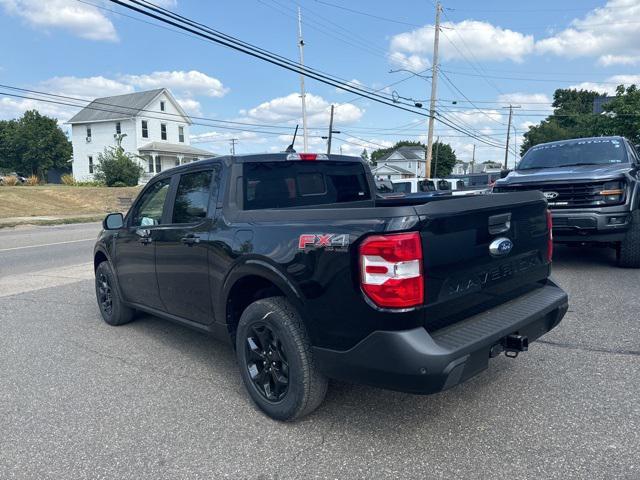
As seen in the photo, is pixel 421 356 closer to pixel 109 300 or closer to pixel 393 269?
pixel 393 269

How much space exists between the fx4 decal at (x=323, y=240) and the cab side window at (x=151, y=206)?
1.98 m

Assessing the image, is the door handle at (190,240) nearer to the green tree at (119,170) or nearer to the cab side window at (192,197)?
the cab side window at (192,197)

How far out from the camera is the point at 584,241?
23.3ft

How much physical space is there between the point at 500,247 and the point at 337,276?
3.77 ft

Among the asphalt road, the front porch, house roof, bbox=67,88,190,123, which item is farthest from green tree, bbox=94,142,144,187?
the asphalt road

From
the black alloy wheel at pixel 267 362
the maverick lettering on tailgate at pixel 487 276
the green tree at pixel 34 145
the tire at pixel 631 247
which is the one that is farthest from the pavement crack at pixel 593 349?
the green tree at pixel 34 145

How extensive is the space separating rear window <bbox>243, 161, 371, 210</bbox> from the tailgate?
1465 mm

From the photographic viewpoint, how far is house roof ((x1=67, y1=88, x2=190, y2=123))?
45.2 metres

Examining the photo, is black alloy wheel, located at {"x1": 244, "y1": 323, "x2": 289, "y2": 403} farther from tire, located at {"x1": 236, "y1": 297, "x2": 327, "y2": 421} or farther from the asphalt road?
the asphalt road

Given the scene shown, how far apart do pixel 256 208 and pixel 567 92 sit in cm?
9326

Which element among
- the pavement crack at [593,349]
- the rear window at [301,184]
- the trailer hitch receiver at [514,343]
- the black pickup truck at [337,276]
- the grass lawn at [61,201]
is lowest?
the grass lawn at [61,201]

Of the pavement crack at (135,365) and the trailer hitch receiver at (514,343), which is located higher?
the trailer hitch receiver at (514,343)

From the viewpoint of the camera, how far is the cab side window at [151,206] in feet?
14.8

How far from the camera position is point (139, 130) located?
148 ft
